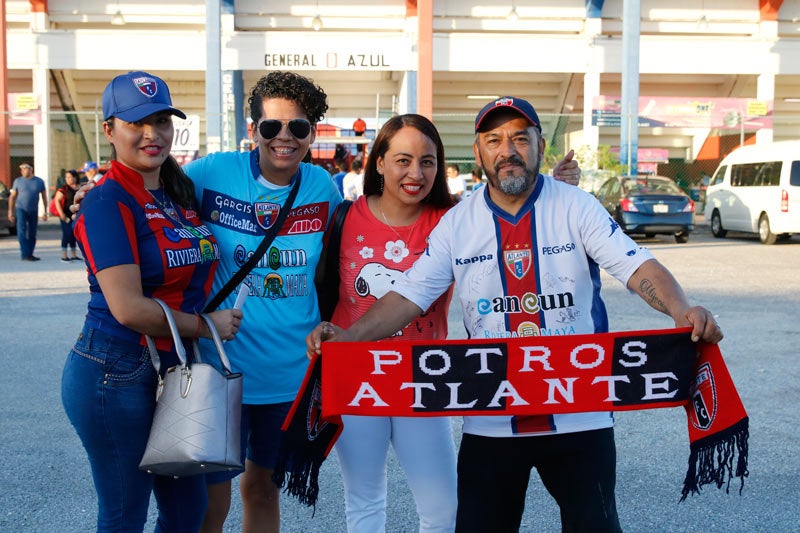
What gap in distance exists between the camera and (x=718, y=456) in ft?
9.70

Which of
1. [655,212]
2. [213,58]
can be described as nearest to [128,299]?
[655,212]

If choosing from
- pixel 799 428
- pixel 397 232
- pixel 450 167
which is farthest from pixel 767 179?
pixel 397 232

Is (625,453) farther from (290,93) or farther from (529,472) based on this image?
(290,93)

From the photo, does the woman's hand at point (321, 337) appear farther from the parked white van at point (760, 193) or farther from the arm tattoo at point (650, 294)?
the parked white van at point (760, 193)

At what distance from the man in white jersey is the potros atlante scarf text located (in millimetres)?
66

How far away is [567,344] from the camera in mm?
3051

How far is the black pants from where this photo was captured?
299cm

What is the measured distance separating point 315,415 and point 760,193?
64.4 ft

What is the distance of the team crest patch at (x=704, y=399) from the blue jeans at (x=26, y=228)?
16.0m

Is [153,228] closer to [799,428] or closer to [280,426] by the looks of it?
[280,426]

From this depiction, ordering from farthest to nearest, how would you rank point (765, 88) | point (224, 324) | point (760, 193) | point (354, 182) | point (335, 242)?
point (765, 88), point (760, 193), point (354, 182), point (335, 242), point (224, 324)

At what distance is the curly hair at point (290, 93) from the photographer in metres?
3.55

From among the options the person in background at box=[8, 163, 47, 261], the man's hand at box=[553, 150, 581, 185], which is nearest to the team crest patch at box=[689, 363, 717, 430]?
the man's hand at box=[553, 150, 581, 185]

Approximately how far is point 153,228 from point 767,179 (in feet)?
66.3
